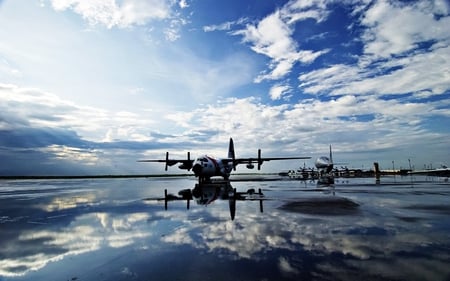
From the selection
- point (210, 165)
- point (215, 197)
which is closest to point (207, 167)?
point (210, 165)

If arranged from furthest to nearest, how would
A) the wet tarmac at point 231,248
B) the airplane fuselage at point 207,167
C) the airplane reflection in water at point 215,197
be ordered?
1. the airplane fuselage at point 207,167
2. the airplane reflection in water at point 215,197
3. the wet tarmac at point 231,248

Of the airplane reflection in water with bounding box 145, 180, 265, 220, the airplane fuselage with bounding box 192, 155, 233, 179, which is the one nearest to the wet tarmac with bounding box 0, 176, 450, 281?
the airplane reflection in water with bounding box 145, 180, 265, 220

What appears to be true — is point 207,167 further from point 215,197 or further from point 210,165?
point 215,197

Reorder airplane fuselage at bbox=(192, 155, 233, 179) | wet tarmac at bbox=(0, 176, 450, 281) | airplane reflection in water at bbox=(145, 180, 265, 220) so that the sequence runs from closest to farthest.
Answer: wet tarmac at bbox=(0, 176, 450, 281)
airplane reflection in water at bbox=(145, 180, 265, 220)
airplane fuselage at bbox=(192, 155, 233, 179)

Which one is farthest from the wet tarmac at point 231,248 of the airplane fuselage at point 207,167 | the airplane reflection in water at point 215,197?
the airplane fuselage at point 207,167

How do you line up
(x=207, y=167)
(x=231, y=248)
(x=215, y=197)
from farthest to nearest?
(x=207, y=167) → (x=215, y=197) → (x=231, y=248)

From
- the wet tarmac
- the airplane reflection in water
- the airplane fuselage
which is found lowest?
the airplane reflection in water

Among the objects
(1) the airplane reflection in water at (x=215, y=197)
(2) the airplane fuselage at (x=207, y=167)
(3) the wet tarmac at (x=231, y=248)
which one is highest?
(2) the airplane fuselage at (x=207, y=167)

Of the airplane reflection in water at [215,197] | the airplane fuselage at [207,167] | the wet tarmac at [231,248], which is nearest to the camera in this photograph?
the wet tarmac at [231,248]

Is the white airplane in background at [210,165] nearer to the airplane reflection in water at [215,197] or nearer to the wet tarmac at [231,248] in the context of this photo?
the airplane reflection in water at [215,197]

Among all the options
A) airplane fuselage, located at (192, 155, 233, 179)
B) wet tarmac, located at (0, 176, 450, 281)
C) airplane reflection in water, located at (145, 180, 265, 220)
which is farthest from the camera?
airplane fuselage, located at (192, 155, 233, 179)

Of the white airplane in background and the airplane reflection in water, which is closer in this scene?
the airplane reflection in water

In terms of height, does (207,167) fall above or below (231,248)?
above

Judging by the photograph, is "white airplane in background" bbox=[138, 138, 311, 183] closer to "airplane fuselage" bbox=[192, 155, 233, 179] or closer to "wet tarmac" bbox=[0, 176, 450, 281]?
"airplane fuselage" bbox=[192, 155, 233, 179]
